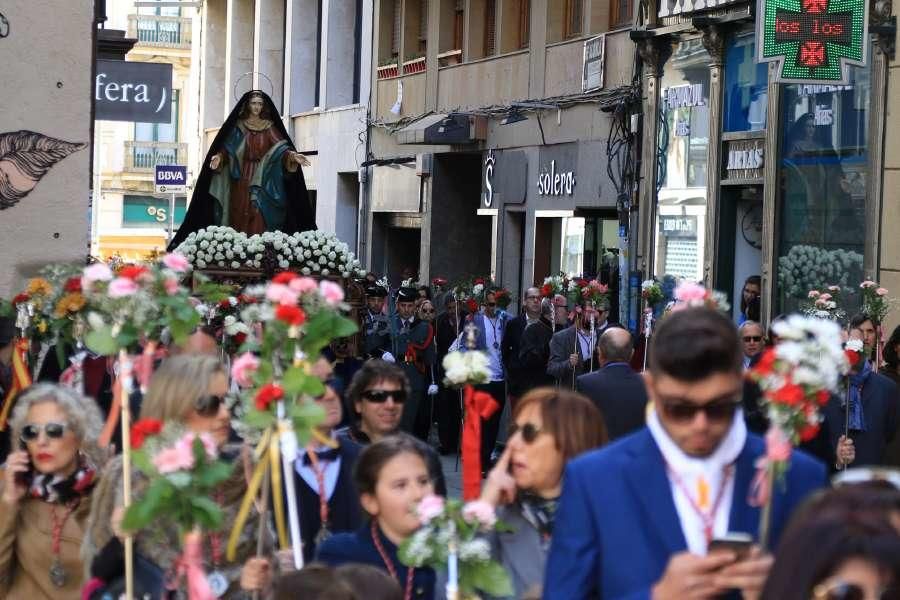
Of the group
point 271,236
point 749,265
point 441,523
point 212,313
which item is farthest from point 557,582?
point 749,265

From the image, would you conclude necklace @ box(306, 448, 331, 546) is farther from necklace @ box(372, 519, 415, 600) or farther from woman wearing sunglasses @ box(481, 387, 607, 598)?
woman wearing sunglasses @ box(481, 387, 607, 598)

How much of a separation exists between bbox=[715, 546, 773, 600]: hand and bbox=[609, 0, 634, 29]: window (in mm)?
21831

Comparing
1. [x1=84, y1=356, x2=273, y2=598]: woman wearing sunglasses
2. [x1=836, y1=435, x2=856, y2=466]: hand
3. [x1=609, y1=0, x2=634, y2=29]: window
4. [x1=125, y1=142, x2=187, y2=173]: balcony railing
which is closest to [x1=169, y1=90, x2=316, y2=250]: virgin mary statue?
[x1=609, y1=0, x2=634, y2=29]: window

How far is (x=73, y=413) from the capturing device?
6711mm

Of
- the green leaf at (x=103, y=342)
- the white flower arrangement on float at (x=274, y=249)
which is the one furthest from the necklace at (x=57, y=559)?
the white flower arrangement on float at (x=274, y=249)

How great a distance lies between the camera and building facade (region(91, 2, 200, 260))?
202 ft

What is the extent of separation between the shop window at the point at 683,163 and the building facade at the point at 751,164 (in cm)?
2

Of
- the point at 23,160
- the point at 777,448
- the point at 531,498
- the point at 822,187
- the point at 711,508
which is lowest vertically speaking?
the point at 531,498

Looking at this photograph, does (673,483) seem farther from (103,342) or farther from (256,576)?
(103,342)

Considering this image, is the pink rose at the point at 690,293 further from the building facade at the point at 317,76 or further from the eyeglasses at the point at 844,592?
the building facade at the point at 317,76

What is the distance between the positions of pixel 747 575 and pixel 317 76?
4134 cm

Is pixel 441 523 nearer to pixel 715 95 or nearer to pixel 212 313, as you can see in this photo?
pixel 212 313

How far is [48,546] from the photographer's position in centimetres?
665

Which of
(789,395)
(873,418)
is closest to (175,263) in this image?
(789,395)
